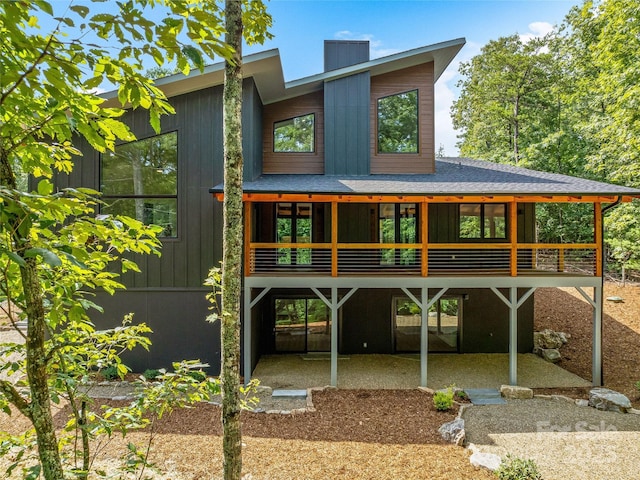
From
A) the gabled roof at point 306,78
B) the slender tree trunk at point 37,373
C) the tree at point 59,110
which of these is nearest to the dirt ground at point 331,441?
the slender tree trunk at point 37,373

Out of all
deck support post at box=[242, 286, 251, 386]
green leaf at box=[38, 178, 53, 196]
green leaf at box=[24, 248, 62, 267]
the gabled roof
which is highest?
the gabled roof

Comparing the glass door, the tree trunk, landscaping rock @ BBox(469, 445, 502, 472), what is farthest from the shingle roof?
the tree trunk

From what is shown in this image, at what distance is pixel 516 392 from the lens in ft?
24.1

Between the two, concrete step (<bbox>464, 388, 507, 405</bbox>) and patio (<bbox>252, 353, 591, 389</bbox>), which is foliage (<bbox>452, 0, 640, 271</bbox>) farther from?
concrete step (<bbox>464, 388, 507, 405</bbox>)

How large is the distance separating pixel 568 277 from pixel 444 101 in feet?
78.5

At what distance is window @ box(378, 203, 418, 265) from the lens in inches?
404

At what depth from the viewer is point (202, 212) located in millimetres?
8445

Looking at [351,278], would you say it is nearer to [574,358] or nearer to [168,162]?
[168,162]

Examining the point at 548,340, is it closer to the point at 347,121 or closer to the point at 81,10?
the point at 347,121

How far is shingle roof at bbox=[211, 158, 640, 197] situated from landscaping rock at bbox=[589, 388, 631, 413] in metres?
4.09

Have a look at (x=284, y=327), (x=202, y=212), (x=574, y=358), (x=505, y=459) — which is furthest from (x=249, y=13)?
(x=574, y=358)

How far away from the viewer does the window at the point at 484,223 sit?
10383 millimetres

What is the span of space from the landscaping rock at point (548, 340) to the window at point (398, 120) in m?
7.11

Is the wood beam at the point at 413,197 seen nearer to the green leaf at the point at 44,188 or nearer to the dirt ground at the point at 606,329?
the dirt ground at the point at 606,329
